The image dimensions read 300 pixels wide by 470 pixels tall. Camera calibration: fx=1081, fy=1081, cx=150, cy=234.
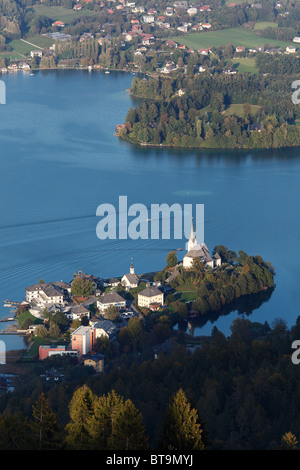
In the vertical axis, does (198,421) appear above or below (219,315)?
above

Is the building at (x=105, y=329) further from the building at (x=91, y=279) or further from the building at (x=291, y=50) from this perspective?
the building at (x=291, y=50)

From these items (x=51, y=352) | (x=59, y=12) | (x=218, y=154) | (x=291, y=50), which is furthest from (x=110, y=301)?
(x=59, y=12)

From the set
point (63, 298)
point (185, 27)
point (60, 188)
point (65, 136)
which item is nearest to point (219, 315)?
point (63, 298)

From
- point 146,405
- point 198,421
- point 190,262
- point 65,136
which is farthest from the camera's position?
point 65,136

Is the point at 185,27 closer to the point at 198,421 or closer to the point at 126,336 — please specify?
the point at 126,336

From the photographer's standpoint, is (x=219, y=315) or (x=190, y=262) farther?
(x=190, y=262)

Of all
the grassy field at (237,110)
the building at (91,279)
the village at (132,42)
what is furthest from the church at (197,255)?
the village at (132,42)

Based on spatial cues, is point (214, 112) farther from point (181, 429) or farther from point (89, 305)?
Result: point (181, 429)
